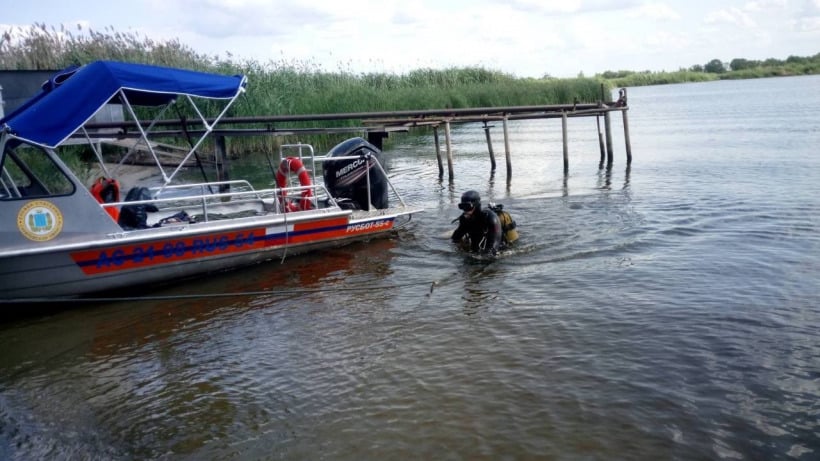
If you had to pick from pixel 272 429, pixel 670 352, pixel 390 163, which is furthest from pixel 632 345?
pixel 390 163

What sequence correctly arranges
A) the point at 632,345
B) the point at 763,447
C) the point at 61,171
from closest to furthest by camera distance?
1. the point at 763,447
2. the point at 632,345
3. the point at 61,171

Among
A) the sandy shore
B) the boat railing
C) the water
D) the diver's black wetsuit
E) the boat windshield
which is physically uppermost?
the boat windshield

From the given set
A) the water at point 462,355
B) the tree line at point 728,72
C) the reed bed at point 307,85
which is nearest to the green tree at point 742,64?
the tree line at point 728,72

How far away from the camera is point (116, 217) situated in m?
9.11

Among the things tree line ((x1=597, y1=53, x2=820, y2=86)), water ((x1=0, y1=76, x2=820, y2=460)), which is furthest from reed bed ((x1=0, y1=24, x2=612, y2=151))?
tree line ((x1=597, y1=53, x2=820, y2=86))

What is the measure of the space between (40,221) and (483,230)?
6.23m

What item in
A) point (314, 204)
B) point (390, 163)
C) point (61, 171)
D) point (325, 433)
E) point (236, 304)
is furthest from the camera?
point (390, 163)

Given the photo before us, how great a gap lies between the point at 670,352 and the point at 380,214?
20.4 ft

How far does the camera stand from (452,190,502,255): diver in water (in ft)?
33.7

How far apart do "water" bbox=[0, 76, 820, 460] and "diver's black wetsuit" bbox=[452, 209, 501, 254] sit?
385 mm

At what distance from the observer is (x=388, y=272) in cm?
1024

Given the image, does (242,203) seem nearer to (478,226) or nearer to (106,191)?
(106,191)

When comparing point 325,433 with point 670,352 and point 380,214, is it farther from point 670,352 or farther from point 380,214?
point 380,214

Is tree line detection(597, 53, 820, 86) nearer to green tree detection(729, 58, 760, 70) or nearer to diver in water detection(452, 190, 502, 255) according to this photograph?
green tree detection(729, 58, 760, 70)
